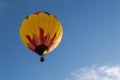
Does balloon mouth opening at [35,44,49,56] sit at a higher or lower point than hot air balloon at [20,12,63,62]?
lower

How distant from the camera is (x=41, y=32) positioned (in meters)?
112

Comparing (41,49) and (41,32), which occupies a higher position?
(41,32)

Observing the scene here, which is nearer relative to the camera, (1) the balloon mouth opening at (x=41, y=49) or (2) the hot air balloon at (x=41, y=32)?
(1) the balloon mouth opening at (x=41, y=49)

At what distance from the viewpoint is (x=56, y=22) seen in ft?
372

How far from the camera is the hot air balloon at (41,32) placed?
368ft

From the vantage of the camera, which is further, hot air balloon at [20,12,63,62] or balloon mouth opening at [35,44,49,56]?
hot air balloon at [20,12,63,62]

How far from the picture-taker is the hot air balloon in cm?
11206

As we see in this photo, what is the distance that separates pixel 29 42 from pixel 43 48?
210 centimetres

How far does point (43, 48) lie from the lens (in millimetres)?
111875

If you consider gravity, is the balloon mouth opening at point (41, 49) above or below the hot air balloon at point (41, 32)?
below

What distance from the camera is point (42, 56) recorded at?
111875 millimetres

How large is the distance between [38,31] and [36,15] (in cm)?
222

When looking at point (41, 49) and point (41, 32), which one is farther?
point (41, 32)

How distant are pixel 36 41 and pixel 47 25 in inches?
91.6
